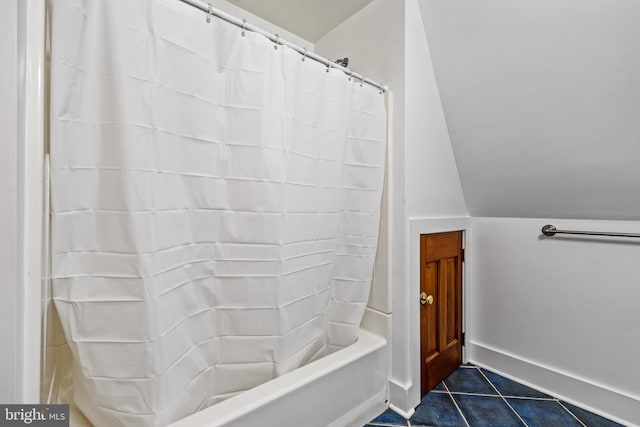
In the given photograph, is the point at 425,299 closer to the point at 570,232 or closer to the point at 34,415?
the point at 570,232

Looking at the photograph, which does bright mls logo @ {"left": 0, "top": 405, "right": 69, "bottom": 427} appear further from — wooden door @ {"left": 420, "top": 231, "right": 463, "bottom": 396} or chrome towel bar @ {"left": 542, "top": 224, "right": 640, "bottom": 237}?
chrome towel bar @ {"left": 542, "top": 224, "right": 640, "bottom": 237}

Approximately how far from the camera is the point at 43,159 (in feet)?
2.46

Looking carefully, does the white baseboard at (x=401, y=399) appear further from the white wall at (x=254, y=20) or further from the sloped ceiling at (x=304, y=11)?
the white wall at (x=254, y=20)

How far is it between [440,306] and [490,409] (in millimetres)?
557

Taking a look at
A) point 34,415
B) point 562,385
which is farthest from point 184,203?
point 562,385

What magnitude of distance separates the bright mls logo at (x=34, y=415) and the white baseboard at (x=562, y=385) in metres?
2.19

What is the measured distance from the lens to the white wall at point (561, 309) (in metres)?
1.47

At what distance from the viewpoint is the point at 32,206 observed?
0.71m

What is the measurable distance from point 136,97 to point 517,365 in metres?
2.41

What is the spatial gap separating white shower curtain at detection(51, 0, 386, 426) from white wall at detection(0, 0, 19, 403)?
0.37 feet

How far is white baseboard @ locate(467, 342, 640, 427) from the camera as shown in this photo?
144cm

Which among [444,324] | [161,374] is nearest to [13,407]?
[161,374]

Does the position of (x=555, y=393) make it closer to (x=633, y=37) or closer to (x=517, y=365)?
(x=517, y=365)

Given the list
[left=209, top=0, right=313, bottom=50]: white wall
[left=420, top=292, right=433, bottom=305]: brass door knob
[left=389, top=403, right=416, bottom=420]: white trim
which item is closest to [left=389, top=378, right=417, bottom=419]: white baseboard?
[left=389, top=403, right=416, bottom=420]: white trim
